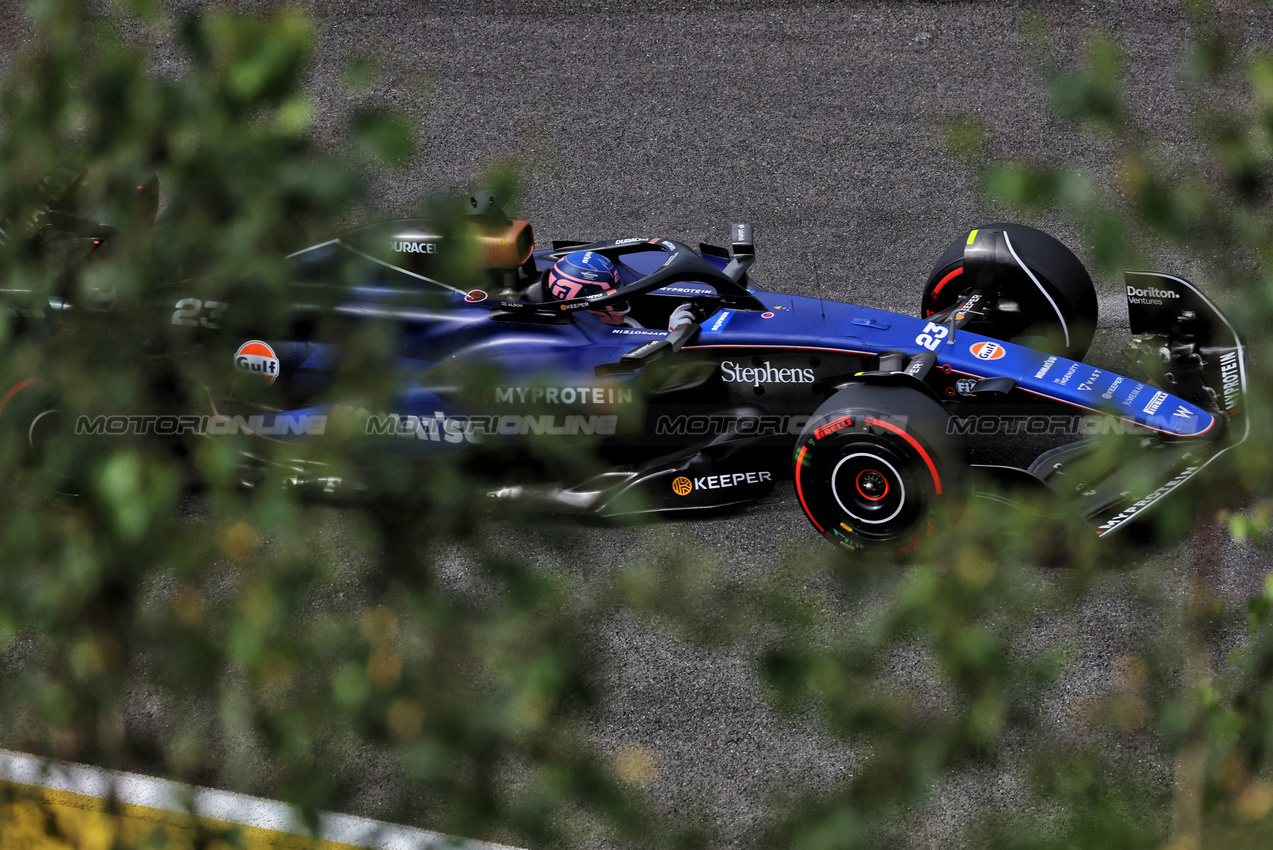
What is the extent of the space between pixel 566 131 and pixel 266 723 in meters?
6.87

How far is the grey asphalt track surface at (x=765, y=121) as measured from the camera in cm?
599

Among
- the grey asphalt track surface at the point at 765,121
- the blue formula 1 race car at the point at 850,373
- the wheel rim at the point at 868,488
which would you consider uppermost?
the grey asphalt track surface at the point at 765,121

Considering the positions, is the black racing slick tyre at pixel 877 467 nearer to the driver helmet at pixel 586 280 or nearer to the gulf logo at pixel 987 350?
the gulf logo at pixel 987 350

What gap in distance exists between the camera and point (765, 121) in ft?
24.9

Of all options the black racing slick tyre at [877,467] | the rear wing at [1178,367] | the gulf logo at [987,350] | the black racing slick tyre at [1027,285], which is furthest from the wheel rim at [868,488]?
the black racing slick tyre at [1027,285]

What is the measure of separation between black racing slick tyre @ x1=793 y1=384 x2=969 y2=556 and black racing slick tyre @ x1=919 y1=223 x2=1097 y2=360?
1005mm

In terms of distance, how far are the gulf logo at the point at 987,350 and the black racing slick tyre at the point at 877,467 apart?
0.40 metres

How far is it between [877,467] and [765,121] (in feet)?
13.8

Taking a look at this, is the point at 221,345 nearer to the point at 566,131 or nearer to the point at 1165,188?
the point at 1165,188

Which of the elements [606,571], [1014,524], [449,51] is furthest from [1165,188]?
[449,51]

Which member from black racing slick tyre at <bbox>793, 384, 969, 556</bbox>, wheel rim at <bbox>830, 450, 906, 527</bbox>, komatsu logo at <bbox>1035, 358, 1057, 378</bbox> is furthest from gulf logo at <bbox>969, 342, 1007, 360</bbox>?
wheel rim at <bbox>830, 450, 906, 527</bbox>

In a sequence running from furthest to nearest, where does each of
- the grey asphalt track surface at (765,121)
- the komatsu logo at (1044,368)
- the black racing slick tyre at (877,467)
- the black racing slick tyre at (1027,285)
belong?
the grey asphalt track surface at (765,121) < the black racing slick tyre at (1027,285) < the komatsu logo at (1044,368) < the black racing slick tyre at (877,467)

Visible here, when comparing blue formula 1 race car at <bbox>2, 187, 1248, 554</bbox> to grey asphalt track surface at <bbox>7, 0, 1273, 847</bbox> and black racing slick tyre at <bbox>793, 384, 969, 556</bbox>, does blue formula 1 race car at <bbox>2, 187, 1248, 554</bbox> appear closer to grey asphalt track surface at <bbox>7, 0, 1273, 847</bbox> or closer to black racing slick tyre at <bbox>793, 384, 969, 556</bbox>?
black racing slick tyre at <bbox>793, 384, 969, 556</bbox>

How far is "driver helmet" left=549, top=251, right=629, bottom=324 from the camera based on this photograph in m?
4.80
